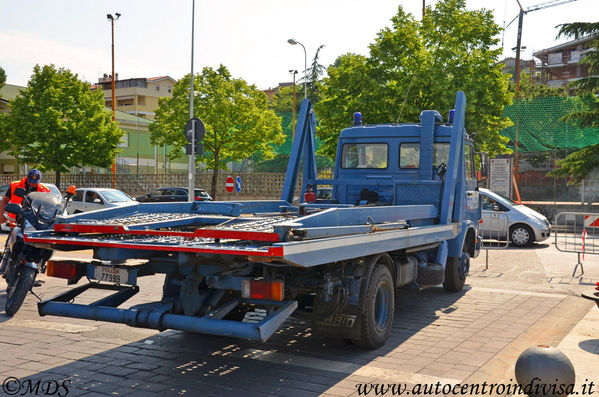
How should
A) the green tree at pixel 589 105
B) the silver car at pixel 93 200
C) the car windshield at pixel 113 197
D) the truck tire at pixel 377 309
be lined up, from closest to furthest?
the truck tire at pixel 377 309 < the silver car at pixel 93 200 < the car windshield at pixel 113 197 < the green tree at pixel 589 105

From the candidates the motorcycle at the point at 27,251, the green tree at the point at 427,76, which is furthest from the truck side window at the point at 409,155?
the green tree at the point at 427,76

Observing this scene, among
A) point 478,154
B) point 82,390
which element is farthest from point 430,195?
point 82,390

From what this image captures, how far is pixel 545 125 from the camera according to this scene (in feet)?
102

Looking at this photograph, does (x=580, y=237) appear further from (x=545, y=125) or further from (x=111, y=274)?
(x=111, y=274)

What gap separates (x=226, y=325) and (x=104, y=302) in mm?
1370

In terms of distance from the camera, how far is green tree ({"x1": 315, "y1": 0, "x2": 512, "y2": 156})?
26.0 m

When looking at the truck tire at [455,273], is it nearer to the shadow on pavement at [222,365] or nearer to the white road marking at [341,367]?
the shadow on pavement at [222,365]

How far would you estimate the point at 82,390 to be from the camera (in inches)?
185

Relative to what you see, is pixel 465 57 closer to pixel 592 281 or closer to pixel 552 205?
pixel 552 205

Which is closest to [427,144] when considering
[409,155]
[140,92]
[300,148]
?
[409,155]

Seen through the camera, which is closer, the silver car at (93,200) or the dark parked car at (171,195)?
the silver car at (93,200)

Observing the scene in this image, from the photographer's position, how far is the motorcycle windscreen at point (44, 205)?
728 centimetres

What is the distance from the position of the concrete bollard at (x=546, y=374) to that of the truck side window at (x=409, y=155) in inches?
199

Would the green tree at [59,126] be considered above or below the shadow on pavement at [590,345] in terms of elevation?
above
